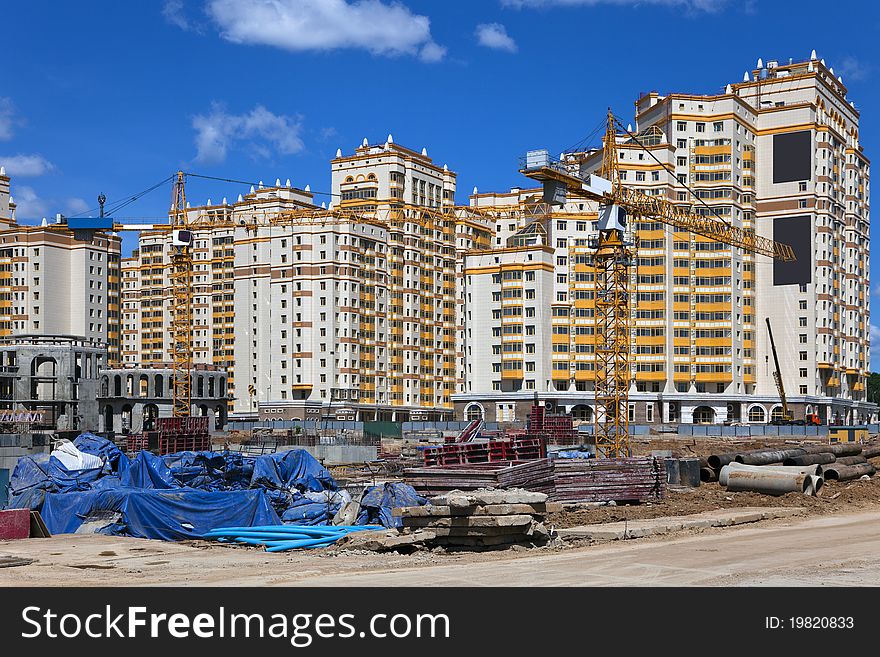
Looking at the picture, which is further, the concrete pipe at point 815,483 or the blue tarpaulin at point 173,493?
the concrete pipe at point 815,483

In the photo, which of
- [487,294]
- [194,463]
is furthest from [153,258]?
[194,463]

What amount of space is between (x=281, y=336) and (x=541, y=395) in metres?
36.1

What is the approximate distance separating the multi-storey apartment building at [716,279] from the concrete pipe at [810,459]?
72.1 m

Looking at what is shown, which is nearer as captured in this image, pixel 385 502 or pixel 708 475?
pixel 385 502

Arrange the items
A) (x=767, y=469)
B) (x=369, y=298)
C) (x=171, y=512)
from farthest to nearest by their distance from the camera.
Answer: (x=369, y=298) < (x=767, y=469) < (x=171, y=512)

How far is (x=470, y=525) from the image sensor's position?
25.1m

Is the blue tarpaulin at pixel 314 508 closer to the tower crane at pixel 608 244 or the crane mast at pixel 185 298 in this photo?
the tower crane at pixel 608 244

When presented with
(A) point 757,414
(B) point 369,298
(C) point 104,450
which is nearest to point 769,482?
(C) point 104,450

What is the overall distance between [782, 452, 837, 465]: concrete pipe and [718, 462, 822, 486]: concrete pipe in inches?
76.3

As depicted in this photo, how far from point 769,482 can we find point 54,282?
416 feet

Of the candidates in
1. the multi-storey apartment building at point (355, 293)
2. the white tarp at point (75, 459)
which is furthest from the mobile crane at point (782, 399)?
the white tarp at point (75, 459)

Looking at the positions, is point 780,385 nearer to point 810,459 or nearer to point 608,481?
point 810,459

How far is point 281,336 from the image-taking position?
136 metres

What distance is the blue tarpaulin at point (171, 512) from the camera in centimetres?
3041
